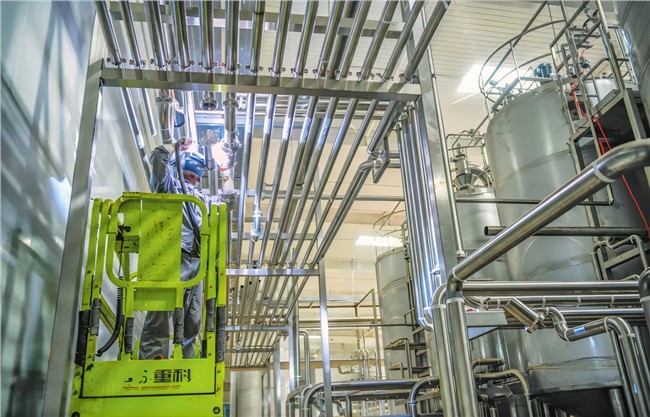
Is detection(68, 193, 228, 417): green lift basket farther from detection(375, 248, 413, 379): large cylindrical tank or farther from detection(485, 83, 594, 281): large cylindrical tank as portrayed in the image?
detection(375, 248, 413, 379): large cylindrical tank

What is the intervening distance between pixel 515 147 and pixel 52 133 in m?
3.76


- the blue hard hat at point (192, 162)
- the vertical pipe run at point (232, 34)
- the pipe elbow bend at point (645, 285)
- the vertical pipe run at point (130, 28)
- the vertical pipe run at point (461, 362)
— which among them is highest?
the vertical pipe run at point (130, 28)

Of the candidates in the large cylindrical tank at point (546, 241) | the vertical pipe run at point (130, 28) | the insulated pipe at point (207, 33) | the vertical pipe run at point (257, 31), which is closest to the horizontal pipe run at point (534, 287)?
the large cylindrical tank at point (546, 241)

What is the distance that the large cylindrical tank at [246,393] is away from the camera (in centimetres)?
1262

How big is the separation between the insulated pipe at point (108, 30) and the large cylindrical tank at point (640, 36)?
308 cm

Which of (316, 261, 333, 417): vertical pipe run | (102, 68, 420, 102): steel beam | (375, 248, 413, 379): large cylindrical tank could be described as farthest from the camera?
(375, 248, 413, 379): large cylindrical tank

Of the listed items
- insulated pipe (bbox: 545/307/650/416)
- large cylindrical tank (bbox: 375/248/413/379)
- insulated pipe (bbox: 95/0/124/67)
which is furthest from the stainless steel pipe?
large cylindrical tank (bbox: 375/248/413/379)

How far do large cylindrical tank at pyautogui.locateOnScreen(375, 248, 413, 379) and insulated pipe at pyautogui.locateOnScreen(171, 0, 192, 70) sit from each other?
535 centimetres

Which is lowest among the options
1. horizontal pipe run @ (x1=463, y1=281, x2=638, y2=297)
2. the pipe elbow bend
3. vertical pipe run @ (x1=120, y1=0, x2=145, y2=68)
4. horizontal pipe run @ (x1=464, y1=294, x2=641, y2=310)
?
the pipe elbow bend

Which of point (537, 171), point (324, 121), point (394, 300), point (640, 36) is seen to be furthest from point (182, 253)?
point (394, 300)

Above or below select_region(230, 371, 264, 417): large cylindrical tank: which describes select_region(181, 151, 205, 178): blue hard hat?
above

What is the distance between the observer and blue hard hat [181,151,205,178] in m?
3.28

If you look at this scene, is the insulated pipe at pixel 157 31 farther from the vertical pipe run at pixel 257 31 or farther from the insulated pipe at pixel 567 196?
the insulated pipe at pixel 567 196

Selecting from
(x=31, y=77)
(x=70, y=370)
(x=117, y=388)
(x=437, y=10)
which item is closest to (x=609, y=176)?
(x=437, y=10)
